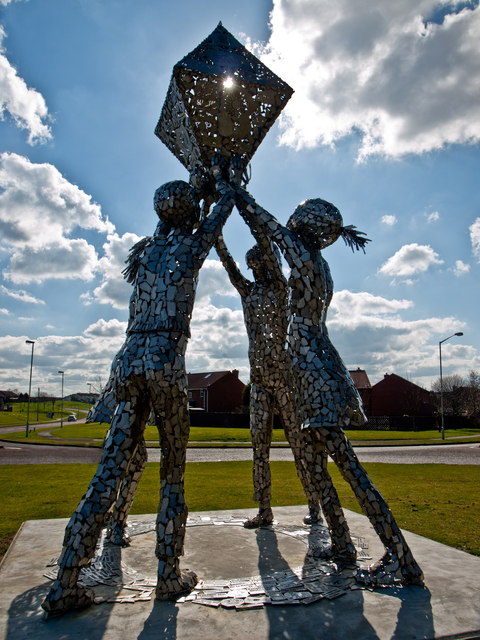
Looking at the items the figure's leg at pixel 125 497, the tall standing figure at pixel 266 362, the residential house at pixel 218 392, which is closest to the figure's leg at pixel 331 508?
the tall standing figure at pixel 266 362

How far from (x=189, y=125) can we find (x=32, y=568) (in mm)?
5320

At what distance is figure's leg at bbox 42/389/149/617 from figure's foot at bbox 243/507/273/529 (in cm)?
271

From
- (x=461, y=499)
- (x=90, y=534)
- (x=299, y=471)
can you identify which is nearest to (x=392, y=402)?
(x=461, y=499)

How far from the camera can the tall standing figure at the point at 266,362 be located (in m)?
6.47

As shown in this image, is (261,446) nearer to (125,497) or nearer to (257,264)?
(125,497)

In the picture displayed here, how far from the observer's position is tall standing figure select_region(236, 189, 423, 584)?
15.3 ft

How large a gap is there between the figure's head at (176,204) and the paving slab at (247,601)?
138 inches

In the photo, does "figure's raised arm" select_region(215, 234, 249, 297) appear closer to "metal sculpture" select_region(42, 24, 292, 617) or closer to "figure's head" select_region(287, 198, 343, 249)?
"metal sculpture" select_region(42, 24, 292, 617)

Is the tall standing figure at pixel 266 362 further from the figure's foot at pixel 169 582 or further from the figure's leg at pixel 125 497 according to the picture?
the figure's foot at pixel 169 582

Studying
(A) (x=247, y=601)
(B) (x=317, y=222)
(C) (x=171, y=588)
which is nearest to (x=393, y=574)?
(A) (x=247, y=601)

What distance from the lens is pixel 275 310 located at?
6.54 metres

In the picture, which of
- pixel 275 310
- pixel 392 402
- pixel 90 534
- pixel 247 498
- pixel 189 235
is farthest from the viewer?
pixel 392 402

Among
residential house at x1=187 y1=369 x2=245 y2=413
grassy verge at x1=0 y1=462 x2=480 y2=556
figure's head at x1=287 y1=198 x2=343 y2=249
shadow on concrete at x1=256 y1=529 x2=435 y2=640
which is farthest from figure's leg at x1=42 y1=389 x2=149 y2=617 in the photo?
residential house at x1=187 y1=369 x2=245 y2=413

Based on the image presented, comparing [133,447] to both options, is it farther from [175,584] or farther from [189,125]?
[189,125]
